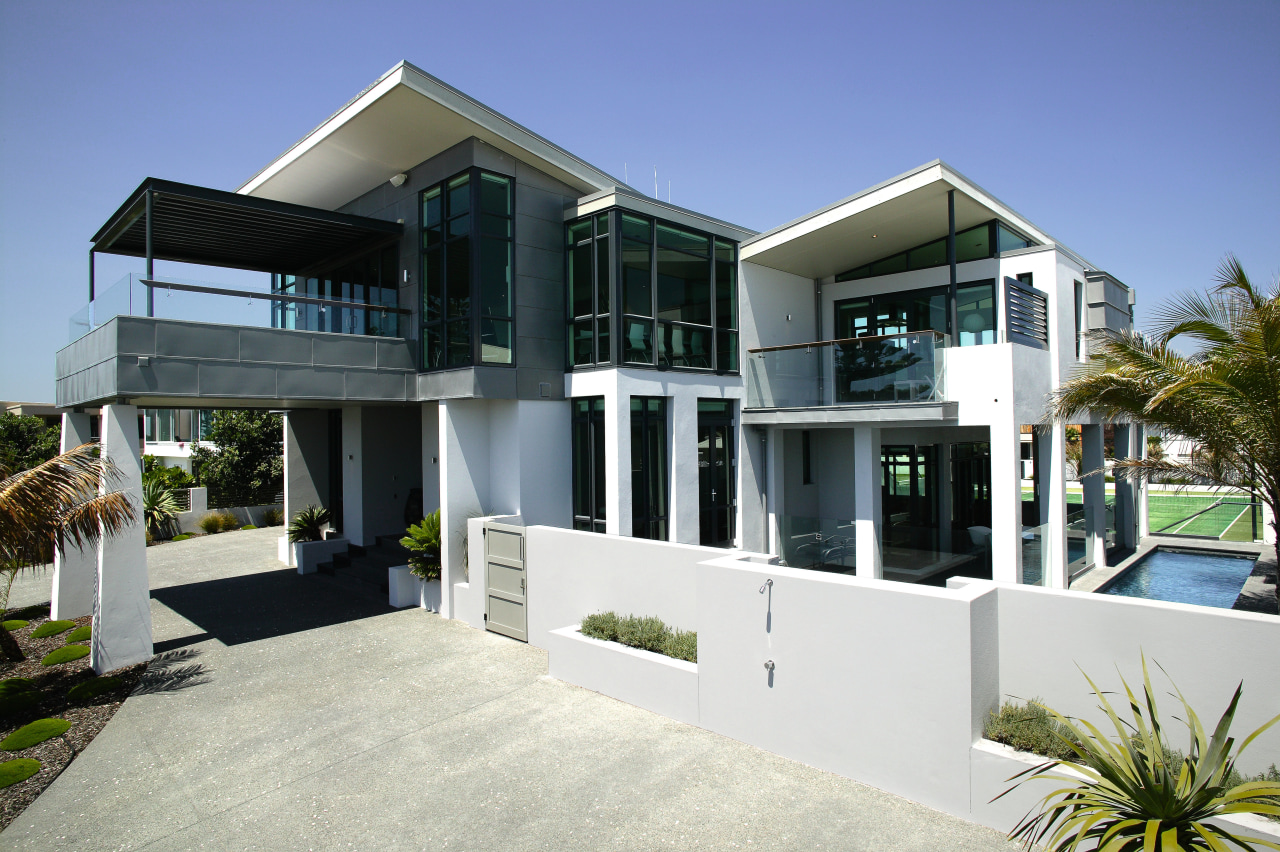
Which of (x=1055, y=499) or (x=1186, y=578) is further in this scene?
(x=1186, y=578)

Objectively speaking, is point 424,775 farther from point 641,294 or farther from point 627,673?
point 641,294

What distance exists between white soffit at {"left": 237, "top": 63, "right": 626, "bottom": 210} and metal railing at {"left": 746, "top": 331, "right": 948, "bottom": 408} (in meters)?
4.64

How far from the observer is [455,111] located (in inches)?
406

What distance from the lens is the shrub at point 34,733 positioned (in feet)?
22.7

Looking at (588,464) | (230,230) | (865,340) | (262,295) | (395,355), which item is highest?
(230,230)

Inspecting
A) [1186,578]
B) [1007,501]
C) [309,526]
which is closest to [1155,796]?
[1007,501]

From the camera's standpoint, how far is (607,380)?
11.4 meters

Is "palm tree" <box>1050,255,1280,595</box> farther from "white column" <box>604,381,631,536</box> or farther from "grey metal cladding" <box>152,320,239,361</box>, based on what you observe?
"grey metal cladding" <box>152,320,239,361</box>

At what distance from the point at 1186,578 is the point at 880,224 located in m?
9.48

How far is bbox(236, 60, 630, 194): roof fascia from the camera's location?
9938mm

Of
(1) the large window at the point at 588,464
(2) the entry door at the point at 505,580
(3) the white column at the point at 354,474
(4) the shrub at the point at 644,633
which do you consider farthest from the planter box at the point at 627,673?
(3) the white column at the point at 354,474

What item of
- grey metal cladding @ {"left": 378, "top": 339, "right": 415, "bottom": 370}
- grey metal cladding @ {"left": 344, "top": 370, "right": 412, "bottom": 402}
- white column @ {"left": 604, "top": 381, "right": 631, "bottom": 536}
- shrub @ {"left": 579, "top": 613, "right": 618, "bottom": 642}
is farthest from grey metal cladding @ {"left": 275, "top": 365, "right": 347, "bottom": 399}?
shrub @ {"left": 579, "top": 613, "right": 618, "bottom": 642}

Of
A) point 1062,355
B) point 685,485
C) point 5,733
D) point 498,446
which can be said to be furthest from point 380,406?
point 1062,355

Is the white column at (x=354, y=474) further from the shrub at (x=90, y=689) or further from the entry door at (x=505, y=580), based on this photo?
the shrub at (x=90, y=689)
